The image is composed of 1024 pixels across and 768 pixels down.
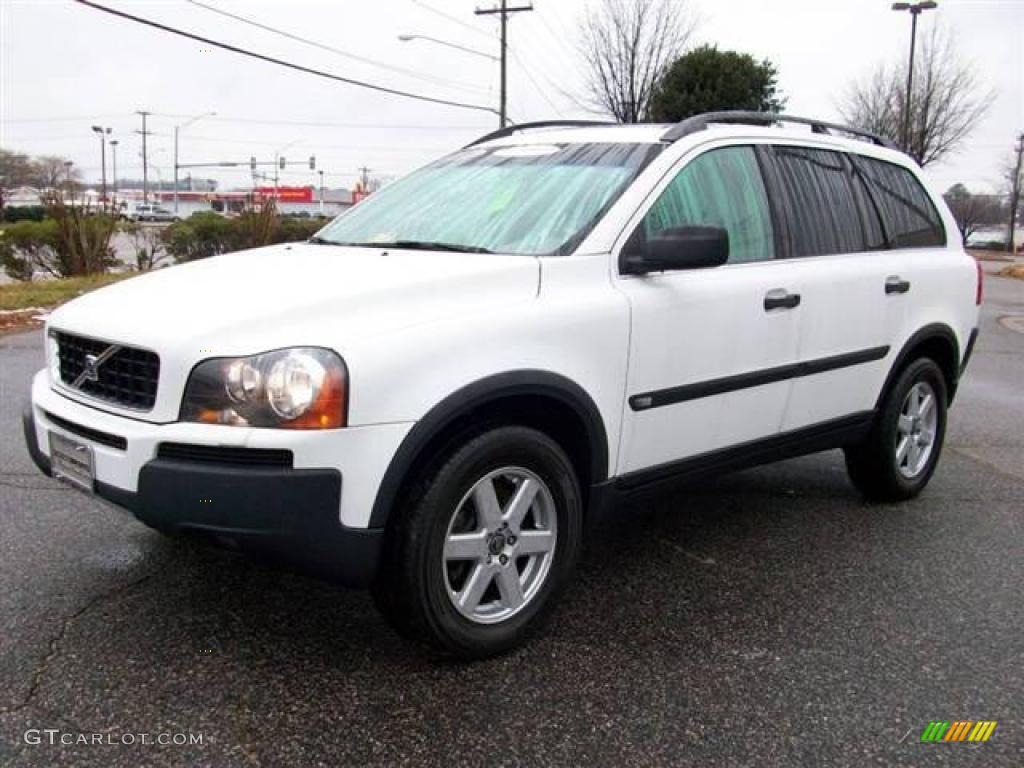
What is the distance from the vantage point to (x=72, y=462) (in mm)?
3068

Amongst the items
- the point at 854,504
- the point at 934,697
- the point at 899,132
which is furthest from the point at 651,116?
the point at 934,697

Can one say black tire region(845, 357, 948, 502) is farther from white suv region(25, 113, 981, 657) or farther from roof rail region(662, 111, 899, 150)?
roof rail region(662, 111, 899, 150)

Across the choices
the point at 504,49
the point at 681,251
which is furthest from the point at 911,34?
the point at 681,251

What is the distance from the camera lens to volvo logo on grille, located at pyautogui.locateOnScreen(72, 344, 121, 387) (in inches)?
117

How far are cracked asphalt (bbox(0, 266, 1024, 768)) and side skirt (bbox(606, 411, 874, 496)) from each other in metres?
0.44

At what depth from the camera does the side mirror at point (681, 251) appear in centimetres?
332

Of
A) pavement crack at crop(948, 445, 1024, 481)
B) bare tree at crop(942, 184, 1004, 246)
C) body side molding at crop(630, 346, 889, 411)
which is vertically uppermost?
bare tree at crop(942, 184, 1004, 246)

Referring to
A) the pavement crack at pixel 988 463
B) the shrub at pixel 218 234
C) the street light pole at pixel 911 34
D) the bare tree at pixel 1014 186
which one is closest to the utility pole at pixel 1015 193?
the bare tree at pixel 1014 186

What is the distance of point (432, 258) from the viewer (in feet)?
11.0

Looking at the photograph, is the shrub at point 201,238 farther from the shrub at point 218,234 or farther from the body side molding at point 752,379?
the body side molding at point 752,379

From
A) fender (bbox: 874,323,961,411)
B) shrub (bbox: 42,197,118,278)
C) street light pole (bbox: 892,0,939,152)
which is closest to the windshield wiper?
fender (bbox: 874,323,961,411)

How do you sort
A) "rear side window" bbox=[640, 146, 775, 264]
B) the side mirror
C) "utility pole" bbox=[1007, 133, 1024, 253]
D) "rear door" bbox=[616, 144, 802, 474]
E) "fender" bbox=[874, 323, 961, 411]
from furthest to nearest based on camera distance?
1. "utility pole" bbox=[1007, 133, 1024, 253]
2. "fender" bbox=[874, 323, 961, 411]
3. "rear side window" bbox=[640, 146, 775, 264]
4. "rear door" bbox=[616, 144, 802, 474]
5. the side mirror

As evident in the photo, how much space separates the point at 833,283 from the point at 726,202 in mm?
680

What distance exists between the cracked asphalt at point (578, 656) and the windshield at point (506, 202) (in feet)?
4.51
